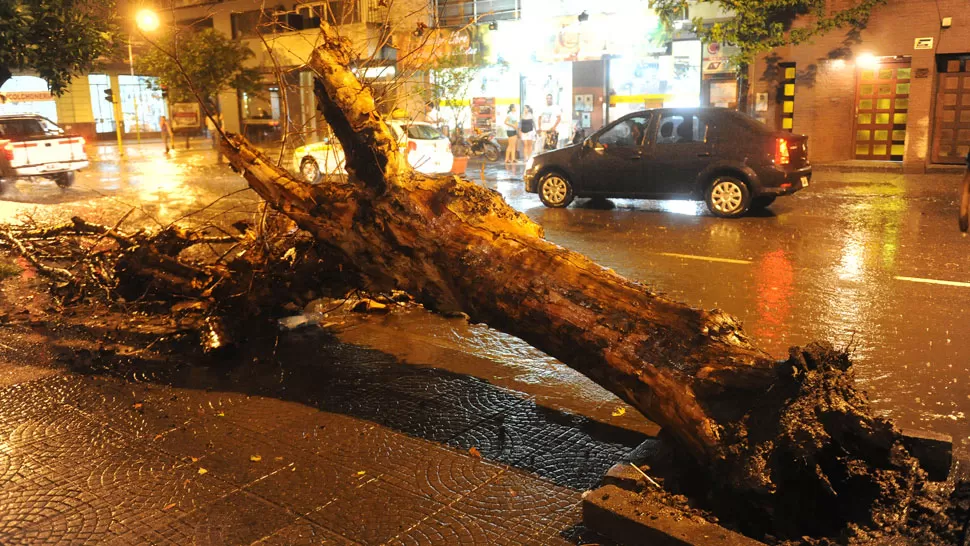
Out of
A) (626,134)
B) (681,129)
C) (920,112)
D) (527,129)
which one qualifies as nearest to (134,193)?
(626,134)

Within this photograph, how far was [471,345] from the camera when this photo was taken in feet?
21.9

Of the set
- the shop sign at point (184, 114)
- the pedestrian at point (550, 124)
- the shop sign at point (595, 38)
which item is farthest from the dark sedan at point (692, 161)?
the shop sign at point (184, 114)

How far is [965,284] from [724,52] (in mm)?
17212

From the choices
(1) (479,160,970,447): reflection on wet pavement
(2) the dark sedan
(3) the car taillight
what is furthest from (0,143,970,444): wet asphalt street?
(3) the car taillight

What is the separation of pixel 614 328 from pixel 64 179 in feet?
66.7

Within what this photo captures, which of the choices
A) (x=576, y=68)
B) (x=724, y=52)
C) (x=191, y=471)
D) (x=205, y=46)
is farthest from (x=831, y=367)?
(x=205, y=46)

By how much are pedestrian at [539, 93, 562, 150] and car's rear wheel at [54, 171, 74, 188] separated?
1347 cm

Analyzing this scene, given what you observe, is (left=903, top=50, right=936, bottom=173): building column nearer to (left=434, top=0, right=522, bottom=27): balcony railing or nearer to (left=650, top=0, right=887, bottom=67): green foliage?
(left=650, top=0, right=887, bottom=67): green foliage

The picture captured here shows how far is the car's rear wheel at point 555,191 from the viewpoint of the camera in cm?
1506

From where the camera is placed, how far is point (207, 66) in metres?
30.9

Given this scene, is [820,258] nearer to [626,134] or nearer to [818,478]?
[626,134]

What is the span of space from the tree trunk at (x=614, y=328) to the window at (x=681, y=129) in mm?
9227

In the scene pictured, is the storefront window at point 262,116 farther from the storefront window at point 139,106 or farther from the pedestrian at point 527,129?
the pedestrian at point 527,129

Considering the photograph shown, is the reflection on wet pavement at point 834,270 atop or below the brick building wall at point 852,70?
below
